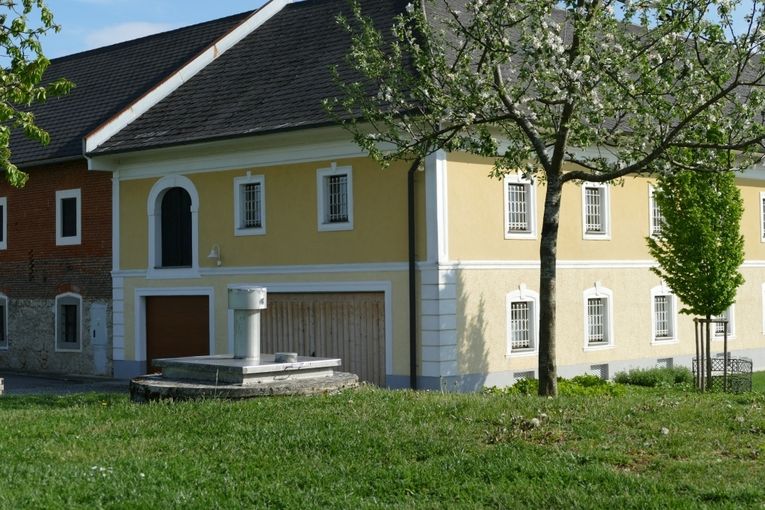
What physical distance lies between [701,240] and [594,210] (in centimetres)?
405

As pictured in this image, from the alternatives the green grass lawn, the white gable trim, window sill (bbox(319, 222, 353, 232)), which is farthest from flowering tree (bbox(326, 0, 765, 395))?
the white gable trim

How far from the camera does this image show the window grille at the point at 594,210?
1043 inches

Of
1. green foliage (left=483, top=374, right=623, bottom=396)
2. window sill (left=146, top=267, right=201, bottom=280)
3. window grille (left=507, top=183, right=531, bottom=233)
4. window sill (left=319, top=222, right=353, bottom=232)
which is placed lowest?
green foliage (left=483, top=374, right=623, bottom=396)

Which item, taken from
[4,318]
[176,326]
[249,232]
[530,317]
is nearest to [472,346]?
[530,317]

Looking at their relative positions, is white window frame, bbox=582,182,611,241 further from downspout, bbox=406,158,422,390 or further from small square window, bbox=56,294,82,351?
small square window, bbox=56,294,82,351

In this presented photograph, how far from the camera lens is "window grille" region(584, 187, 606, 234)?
26.5m

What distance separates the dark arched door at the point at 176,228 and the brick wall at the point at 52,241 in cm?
186

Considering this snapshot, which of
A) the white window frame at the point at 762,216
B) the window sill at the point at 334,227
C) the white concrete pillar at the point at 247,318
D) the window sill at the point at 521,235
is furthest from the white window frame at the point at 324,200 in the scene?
the white window frame at the point at 762,216

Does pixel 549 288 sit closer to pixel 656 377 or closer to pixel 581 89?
pixel 581 89

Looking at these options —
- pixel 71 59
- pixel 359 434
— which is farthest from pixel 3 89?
pixel 71 59

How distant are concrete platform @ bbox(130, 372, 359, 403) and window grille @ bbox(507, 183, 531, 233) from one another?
8.91 m

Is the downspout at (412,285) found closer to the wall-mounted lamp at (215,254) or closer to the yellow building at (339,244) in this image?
the yellow building at (339,244)

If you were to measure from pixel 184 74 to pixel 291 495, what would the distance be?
22170 mm

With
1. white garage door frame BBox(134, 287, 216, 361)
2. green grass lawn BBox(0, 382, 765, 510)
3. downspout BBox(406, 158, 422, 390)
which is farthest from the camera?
white garage door frame BBox(134, 287, 216, 361)
